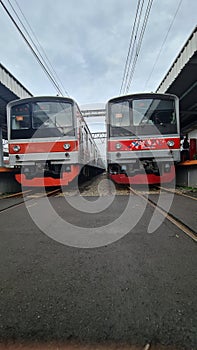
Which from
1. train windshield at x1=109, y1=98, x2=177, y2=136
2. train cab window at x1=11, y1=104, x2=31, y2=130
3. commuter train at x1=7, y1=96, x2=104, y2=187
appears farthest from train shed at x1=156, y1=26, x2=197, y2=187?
train cab window at x1=11, y1=104, x2=31, y2=130

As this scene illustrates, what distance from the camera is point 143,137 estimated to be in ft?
21.5

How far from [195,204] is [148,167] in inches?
117

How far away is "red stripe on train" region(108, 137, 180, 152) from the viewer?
6500mm

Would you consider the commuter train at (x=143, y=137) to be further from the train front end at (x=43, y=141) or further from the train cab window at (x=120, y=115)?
the train front end at (x=43, y=141)

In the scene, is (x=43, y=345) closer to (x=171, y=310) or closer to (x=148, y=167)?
(x=171, y=310)

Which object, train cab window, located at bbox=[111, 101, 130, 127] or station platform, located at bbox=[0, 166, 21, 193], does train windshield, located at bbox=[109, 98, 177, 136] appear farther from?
station platform, located at bbox=[0, 166, 21, 193]

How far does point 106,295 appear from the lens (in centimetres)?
136

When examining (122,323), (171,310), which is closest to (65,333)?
(122,323)

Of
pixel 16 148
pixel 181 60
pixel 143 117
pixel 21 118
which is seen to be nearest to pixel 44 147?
pixel 16 148

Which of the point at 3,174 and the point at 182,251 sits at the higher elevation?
the point at 3,174

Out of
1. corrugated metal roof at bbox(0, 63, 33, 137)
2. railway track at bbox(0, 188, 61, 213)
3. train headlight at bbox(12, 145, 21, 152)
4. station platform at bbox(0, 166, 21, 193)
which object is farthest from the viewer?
corrugated metal roof at bbox(0, 63, 33, 137)

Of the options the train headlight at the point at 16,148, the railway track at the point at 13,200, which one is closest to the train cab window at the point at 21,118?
the train headlight at the point at 16,148

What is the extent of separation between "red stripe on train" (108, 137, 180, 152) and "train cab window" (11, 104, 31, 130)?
8.83ft

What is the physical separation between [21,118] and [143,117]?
369 centimetres
